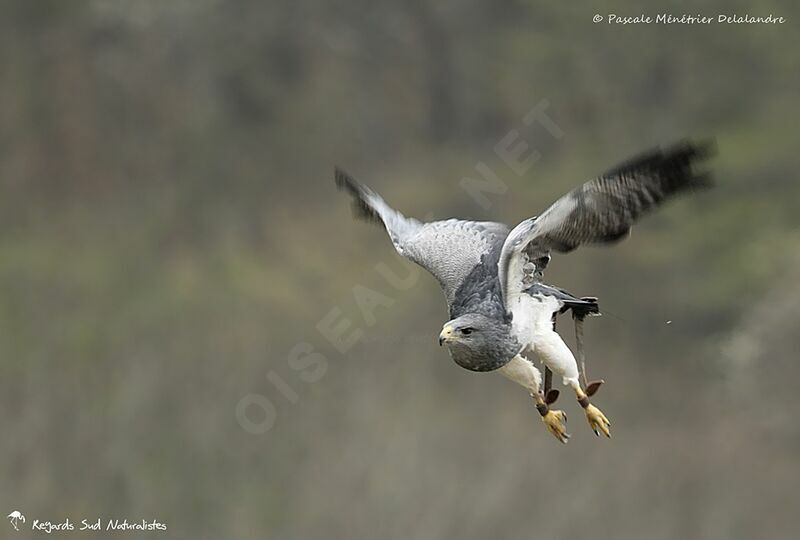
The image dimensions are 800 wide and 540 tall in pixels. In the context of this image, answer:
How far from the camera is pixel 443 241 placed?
8852 millimetres

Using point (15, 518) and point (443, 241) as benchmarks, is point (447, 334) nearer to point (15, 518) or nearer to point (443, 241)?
point (443, 241)

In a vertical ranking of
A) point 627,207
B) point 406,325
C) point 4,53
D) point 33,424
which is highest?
point 4,53

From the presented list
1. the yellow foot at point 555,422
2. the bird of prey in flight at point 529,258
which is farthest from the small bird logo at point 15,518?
the yellow foot at point 555,422

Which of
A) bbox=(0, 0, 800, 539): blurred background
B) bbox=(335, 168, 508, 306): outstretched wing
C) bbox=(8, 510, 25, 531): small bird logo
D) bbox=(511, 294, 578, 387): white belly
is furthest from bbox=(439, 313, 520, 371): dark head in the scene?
bbox=(8, 510, 25, 531): small bird logo

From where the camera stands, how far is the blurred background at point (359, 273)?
67.2 ft

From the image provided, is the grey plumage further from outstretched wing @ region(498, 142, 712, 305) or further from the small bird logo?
the small bird logo

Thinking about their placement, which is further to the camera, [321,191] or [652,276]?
[321,191]

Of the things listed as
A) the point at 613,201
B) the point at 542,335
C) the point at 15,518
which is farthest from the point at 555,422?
the point at 15,518

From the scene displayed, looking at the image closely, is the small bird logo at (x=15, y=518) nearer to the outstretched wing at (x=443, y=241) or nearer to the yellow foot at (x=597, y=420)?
the outstretched wing at (x=443, y=241)

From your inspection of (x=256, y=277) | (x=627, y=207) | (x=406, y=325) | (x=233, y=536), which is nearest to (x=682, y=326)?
(x=406, y=325)

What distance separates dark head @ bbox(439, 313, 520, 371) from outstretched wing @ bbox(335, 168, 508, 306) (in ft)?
1.62

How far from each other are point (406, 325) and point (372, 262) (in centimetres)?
184

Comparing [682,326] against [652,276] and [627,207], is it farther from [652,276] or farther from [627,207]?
[627,207]

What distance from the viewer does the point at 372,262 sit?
24.0m
